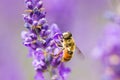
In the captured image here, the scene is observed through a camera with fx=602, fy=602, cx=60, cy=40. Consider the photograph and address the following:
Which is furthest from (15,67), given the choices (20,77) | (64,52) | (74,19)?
(64,52)

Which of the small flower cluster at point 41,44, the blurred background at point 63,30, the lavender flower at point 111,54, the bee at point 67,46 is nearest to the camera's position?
the small flower cluster at point 41,44

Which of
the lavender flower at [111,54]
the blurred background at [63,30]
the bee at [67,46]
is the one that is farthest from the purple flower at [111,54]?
the blurred background at [63,30]

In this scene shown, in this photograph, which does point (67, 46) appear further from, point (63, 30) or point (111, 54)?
point (63, 30)

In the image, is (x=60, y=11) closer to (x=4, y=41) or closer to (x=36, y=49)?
(x=4, y=41)

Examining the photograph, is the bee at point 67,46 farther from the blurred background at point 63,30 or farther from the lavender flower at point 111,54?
the blurred background at point 63,30

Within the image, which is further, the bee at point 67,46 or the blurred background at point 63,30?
the blurred background at point 63,30

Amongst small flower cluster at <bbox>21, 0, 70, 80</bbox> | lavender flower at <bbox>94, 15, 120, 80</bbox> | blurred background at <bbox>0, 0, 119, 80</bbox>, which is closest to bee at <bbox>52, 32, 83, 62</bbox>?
lavender flower at <bbox>94, 15, 120, 80</bbox>

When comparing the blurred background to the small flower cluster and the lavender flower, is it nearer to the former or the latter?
the lavender flower
